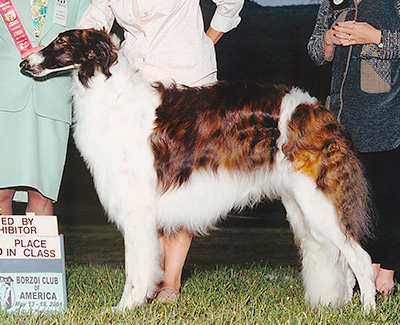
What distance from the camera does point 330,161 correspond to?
3264mm

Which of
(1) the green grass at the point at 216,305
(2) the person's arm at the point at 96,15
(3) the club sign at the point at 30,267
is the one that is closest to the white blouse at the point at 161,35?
(2) the person's arm at the point at 96,15

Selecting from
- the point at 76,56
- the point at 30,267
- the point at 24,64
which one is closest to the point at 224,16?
the point at 76,56

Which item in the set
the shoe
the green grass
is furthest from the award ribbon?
the shoe

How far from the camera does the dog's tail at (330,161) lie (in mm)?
3268

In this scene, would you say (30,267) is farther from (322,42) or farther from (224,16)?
(322,42)

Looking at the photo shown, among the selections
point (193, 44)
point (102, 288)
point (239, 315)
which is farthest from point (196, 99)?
point (102, 288)

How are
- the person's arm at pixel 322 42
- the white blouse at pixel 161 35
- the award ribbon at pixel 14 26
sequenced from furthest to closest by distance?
the person's arm at pixel 322 42 → the white blouse at pixel 161 35 → the award ribbon at pixel 14 26

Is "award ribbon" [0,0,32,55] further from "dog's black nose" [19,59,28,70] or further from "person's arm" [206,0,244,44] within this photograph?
"person's arm" [206,0,244,44]

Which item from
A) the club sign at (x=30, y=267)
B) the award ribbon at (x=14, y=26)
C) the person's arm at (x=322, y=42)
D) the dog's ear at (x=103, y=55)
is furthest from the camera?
the person's arm at (x=322, y=42)

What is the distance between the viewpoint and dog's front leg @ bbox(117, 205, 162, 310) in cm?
335

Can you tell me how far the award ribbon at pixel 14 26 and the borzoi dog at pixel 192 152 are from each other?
209mm

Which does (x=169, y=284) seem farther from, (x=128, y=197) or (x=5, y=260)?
(x=5, y=260)

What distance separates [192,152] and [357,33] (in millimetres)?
1271

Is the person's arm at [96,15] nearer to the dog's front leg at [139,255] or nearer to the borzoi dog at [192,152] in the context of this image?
the borzoi dog at [192,152]
